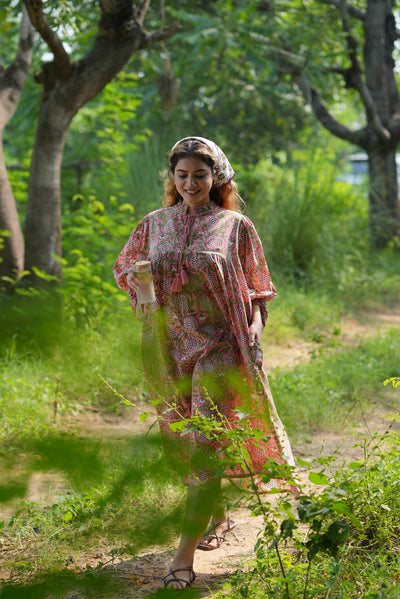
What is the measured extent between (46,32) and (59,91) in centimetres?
59

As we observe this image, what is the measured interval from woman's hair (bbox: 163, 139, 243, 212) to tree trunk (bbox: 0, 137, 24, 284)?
2649mm

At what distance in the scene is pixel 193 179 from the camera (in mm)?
2596

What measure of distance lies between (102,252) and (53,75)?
235cm

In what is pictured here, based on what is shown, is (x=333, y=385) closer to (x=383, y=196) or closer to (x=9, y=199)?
(x=9, y=199)

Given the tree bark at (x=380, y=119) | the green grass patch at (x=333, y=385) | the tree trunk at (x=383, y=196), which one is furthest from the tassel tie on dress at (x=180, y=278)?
the tree bark at (x=380, y=119)

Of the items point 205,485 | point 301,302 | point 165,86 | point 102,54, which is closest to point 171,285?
point 205,485

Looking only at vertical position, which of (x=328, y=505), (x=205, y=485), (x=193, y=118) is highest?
(x=193, y=118)

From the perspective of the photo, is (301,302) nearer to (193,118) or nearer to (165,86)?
(165,86)

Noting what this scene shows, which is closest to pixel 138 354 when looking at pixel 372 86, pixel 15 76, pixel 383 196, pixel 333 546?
pixel 333 546

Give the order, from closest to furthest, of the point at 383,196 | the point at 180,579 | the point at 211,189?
the point at 180,579, the point at 211,189, the point at 383,196

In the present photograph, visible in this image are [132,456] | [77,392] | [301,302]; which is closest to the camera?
[132,456]

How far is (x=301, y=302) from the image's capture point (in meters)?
7.73

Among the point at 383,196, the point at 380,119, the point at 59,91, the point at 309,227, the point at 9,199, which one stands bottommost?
the point at 309,227

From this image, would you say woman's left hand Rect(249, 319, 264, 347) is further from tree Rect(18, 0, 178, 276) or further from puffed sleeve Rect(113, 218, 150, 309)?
tree Rect(18, 0, 178, 276)
